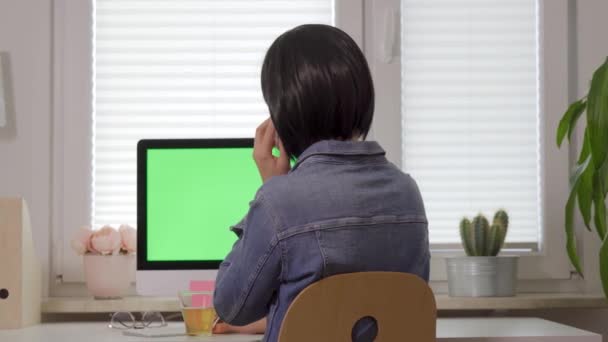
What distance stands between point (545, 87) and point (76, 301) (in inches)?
58.5

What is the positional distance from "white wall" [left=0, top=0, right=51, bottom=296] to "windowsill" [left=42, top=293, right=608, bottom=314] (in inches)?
7.3

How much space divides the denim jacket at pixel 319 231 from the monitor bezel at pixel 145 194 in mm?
791

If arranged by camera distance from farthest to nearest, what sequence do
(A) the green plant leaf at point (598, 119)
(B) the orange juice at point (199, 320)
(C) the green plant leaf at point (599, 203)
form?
(C) the green plant leaf at point (599, 203) → (A) the green plant leaf at point (598, 119) → (B) the orange juice at point (199, 320)

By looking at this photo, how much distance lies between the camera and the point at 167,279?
84.7 inches

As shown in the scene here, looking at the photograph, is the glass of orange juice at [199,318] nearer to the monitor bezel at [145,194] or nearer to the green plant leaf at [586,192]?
the monitor bezel at [145,194]

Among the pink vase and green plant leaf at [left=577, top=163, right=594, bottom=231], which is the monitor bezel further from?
green plant leaf at [left=577, top=163, right=594, bottom=231]

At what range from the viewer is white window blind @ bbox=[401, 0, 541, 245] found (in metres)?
2.55

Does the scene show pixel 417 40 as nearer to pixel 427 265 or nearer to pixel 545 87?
pixel 545 87

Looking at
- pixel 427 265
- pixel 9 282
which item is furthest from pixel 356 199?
pixel 9 282

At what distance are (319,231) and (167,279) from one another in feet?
3.15

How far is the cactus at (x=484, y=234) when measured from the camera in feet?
7.54

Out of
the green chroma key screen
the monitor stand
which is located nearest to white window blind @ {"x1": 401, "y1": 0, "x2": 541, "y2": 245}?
the green chroma key screen

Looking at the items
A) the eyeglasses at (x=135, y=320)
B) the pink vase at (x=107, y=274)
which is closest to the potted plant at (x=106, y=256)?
the pink vase at (x=107, y=274)

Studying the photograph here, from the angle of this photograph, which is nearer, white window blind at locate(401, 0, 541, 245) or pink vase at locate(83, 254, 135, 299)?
pink vase at locate(83, 254, 135, 299)
